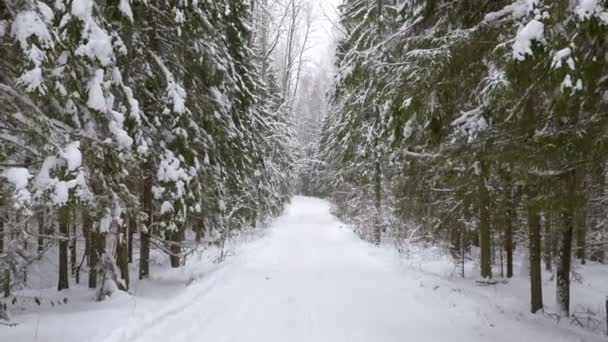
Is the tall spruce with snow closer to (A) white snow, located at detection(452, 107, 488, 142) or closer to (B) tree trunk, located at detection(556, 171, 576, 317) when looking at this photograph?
(A) white snow, located at detection(452, 107, 488, 142)

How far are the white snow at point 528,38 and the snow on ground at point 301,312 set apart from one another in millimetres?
4198

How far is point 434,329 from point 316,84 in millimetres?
56649

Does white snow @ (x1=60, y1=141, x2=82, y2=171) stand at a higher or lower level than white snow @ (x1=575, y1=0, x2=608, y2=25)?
lower

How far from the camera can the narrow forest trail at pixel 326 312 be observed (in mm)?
5969

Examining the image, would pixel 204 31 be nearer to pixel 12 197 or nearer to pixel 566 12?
pixel 12 197

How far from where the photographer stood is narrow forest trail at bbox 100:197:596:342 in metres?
5.97

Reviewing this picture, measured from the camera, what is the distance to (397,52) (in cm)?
815

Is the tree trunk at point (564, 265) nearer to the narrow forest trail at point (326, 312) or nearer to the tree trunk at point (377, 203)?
the narrow forest trail at point (326, 312)

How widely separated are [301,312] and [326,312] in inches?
18.2

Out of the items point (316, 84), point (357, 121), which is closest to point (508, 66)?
point (357, 121)

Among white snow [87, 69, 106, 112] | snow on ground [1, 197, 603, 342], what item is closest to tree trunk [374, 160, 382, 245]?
snow on ground [1, 197, 603, 342]

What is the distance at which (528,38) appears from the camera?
394 cm

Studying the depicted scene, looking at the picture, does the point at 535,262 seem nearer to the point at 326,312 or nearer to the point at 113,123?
the point at 326,312

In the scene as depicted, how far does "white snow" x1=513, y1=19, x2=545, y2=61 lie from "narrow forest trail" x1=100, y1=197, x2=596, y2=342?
4195 millimetres
